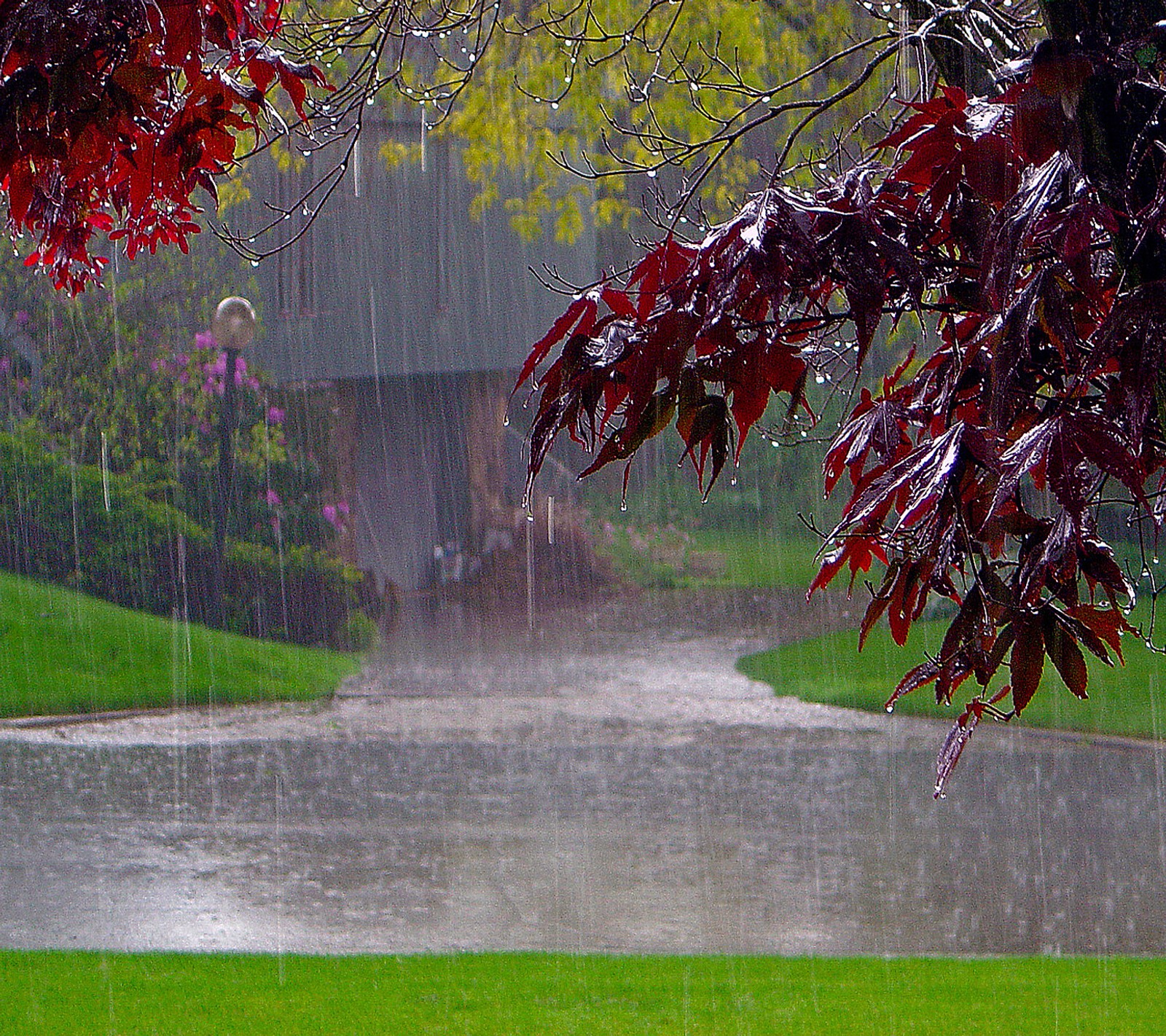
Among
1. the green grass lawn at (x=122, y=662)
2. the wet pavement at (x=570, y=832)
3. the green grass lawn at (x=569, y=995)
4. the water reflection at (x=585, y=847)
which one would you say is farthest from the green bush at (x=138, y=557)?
the green grass lawn at (x=569, y=995)

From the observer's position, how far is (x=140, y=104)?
1.82 m

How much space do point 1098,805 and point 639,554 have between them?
12655mm

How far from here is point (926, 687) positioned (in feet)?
40.5

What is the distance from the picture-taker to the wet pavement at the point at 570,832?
236 inches

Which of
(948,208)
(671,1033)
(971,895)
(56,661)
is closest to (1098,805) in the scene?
(971,895)

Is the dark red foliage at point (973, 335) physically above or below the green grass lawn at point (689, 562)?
above

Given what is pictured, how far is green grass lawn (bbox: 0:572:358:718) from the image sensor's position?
11.9m

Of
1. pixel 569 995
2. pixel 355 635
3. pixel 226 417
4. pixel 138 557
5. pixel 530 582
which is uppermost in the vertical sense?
pixel 226 417

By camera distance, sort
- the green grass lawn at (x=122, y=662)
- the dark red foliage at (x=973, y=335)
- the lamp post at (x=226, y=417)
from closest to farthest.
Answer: the dark red foliage at (x=973, y=335) → the green grass lawn at (x=122, y=662) → the lamp post at (x=226, y=417)

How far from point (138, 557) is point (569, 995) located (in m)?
11.2

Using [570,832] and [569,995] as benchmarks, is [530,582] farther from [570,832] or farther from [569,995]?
[569,995]

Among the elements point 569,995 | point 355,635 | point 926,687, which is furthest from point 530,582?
point 569,995

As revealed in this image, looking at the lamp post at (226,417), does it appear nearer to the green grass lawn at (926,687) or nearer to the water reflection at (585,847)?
the water reflection at (585,847)

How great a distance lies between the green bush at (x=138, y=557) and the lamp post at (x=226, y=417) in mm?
84
